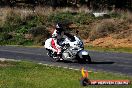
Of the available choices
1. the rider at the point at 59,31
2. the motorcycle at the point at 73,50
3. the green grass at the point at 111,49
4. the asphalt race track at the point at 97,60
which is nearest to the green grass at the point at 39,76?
the asphalt race track at the point at 97,60

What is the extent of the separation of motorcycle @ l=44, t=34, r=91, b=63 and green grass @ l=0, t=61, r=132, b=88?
2309mm

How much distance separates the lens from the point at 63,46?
2400cm

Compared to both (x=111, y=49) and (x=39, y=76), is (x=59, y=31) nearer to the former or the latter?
(x=39, y=76)

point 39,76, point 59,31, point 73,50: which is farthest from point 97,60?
point 39,76

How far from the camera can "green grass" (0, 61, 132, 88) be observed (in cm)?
1560

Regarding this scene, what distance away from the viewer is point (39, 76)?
701 inches

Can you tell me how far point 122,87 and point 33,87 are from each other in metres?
2.88

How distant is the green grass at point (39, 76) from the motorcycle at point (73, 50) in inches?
90.9

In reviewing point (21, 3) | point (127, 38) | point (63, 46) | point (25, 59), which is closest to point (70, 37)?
point (63, 46)

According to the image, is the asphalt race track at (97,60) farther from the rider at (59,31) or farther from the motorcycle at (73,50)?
the rider at (59,31)

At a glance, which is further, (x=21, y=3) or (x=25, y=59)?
(x=21, y=3)

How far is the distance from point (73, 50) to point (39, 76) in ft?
19.3

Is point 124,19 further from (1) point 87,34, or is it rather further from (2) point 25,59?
(2) point 25,59

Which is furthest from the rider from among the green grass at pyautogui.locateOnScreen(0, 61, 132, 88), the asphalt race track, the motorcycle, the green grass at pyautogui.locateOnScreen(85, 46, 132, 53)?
the green grass at pyautogui.locateOnScreen(85, 46, 132, 53)
